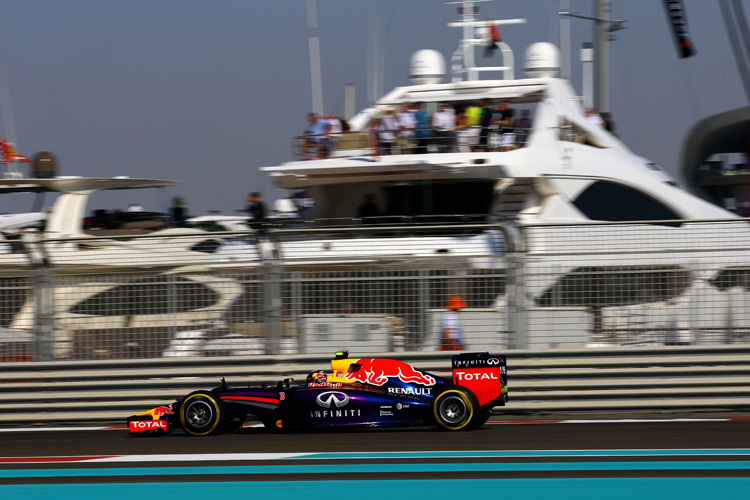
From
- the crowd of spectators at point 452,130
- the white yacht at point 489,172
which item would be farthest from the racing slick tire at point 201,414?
→ the crowd of spectators at point 452,130

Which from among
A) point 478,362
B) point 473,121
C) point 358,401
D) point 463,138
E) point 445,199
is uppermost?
point 473,121

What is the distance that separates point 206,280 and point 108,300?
1.05m

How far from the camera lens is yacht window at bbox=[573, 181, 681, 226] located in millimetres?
13688

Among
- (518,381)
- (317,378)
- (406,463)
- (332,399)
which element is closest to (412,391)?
(332,399)

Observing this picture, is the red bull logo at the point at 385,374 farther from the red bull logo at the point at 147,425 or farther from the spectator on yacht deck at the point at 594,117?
the spectator on yacht deck at the point at 594,117

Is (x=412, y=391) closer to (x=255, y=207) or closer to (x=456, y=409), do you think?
(x=456, y=409)

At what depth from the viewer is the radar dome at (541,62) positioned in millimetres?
15508

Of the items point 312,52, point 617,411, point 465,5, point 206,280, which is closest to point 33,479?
point 206,280

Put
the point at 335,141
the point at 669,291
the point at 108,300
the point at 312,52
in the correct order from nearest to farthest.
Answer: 1. the point at 669,291
2. the point at 108,300
3. the point at 335,141
4. the point at 312,52

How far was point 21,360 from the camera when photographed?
10.2 meters

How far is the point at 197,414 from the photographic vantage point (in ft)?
28.2

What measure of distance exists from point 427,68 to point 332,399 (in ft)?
27.3

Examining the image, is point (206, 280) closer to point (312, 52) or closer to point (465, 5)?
point (312, 52)

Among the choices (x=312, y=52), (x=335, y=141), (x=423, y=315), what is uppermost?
(x=312, y=52)
